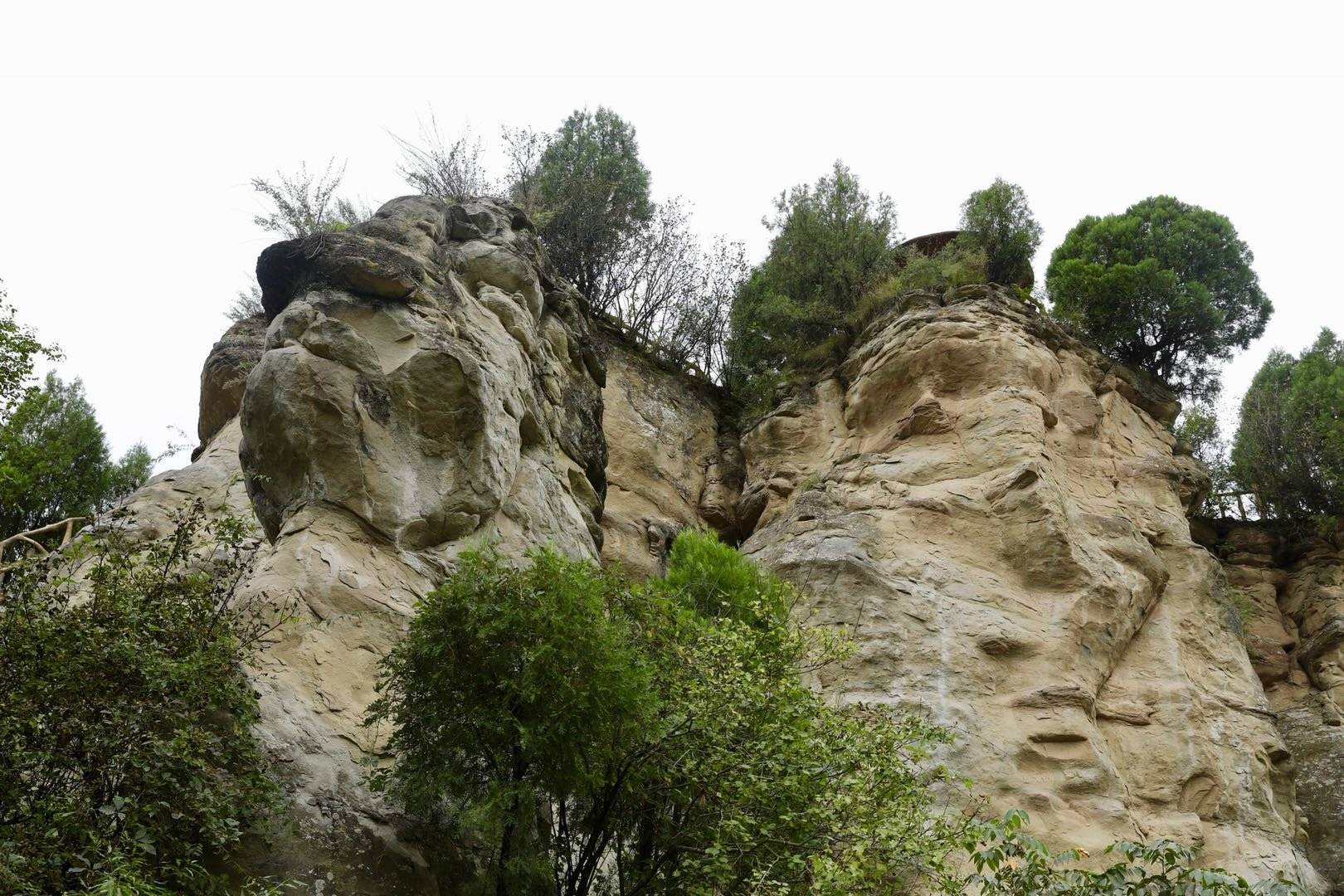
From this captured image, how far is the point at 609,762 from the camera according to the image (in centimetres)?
976

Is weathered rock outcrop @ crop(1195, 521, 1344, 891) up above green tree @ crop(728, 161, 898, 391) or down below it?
below

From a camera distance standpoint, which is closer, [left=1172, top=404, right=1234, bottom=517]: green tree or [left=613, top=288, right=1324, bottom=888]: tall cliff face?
[left=613, top=288, right=1324, bottom=888]: tall cliff face

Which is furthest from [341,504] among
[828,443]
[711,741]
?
[828,443]

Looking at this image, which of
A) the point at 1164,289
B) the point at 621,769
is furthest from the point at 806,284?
the point at 621,769

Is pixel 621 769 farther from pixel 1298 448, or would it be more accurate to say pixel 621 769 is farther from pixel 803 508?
pixel 1298 448

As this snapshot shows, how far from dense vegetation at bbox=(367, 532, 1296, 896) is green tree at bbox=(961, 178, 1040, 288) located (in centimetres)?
1764

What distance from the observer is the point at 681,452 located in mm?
23188

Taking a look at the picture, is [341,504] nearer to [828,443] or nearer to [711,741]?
[711,741]

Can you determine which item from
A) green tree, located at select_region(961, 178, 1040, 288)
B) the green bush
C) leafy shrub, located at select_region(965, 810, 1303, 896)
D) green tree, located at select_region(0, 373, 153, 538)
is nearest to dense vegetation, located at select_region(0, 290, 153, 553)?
green tree, located at select_region(0, 373, 153, 538)

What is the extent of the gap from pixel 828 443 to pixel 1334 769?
32.8 feet

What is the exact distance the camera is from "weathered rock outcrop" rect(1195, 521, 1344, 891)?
685 inches

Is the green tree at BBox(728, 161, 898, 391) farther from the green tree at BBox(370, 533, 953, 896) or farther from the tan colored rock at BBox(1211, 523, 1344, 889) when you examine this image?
the green tree at BBox(370, 533, 953, 896)

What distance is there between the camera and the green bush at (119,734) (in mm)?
7344

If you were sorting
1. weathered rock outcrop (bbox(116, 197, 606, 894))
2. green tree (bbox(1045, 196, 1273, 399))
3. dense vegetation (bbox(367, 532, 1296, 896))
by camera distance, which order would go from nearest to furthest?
1. dense vegetation (bbox(367, 532, 1296, 896))
2. weathered rock outcrop (bbox(116, 197, 606, 894))
3. green tree (bbox(1045, 196, 1273, 399))
